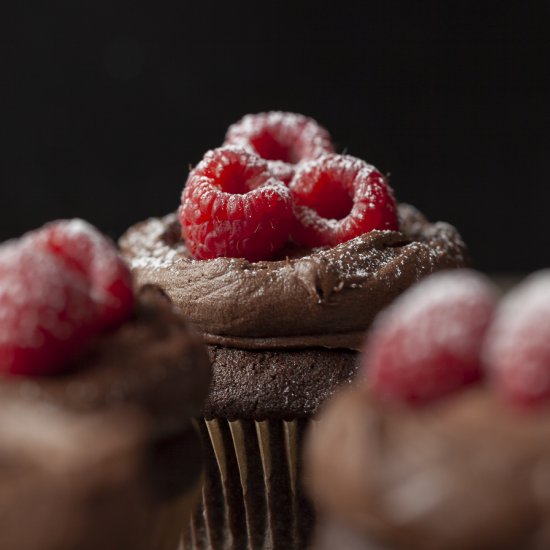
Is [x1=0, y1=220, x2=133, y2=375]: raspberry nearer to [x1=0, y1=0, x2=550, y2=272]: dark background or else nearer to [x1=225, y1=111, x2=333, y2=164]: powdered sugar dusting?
[x1=225, y1=111, x2=333, y2=164]: powdered sugar dusting

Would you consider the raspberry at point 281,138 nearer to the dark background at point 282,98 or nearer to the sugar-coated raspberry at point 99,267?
the sugar-coated raspberry at point 99,267

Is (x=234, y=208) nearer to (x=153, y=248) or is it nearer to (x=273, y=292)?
(x=273, y=292)

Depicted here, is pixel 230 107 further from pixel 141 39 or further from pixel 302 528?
pixel 302 528

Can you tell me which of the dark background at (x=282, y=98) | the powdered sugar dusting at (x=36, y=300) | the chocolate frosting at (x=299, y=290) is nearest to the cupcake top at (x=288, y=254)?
the chocolate frosting at (x=299, y=290)

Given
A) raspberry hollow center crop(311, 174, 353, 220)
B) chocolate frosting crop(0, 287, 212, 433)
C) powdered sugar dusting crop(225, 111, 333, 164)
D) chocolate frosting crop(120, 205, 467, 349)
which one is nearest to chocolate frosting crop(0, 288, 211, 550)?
chocolate frosting crop(0, 287, 212, 433)

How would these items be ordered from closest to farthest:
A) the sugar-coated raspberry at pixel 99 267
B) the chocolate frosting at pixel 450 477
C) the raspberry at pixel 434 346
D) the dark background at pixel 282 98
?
the chocolate frosting at pixel 450 477 → the raspberry at pixel 434 346 → the sugar-coated raspberry at pixel 99 267 → the dark background at pixel 282 98

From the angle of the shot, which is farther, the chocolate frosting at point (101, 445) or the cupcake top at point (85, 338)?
the cupcake top at point (85, 338)

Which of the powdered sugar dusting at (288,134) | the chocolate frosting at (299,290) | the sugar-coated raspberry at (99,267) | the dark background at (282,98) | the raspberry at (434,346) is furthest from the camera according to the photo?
the dark background at (282,98)
